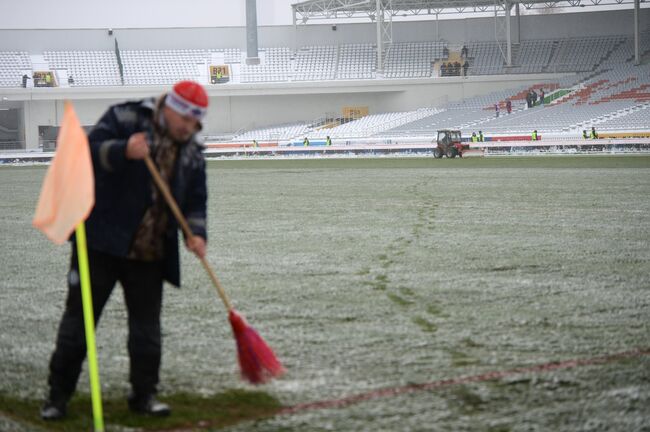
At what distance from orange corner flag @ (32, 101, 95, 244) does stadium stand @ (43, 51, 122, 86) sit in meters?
57.8

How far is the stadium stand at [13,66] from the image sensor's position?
59594mm

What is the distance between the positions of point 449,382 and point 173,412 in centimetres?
133

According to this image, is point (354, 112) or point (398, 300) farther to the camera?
point (354, 112)

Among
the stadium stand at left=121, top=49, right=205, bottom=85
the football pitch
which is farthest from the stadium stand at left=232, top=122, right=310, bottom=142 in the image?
the football pitch

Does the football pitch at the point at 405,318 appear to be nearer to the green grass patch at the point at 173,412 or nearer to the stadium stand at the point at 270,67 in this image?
the green grass patch at the point at 173,412

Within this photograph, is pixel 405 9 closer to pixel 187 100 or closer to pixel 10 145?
pixel 10 145

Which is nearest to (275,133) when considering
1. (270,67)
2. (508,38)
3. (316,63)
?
(270,67)

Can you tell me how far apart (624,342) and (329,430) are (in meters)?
2.26

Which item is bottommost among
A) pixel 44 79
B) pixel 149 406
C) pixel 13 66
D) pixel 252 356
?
pixel 149 406

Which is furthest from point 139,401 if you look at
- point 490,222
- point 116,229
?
point 490,222

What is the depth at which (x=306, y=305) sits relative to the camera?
6.81m

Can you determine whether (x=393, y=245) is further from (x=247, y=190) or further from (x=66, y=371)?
(x=247, y=190)

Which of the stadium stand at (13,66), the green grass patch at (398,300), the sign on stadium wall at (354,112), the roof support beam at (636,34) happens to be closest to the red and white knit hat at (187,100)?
the green grass patch at (398,300)

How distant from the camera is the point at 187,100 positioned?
13.7 feet
